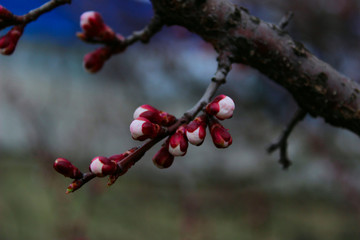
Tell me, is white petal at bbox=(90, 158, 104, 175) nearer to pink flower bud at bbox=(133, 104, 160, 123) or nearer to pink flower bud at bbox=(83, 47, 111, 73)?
pink flower bud at bbox=(133, 104, 160, 123)

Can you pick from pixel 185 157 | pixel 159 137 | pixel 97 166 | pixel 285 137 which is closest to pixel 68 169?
pixel 97 166

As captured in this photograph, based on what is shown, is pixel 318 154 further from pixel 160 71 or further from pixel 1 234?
pixel 1 234

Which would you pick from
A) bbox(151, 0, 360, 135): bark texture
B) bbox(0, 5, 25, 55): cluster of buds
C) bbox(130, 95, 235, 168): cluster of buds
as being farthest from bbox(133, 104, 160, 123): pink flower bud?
bbox(0, 5, 25, 55): cluster of buds

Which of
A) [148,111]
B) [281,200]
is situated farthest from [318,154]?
[148,111]

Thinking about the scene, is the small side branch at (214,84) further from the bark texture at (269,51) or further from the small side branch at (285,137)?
the small side branch at (285,137)

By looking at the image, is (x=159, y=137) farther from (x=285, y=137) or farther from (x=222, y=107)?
(x=285, y=137)

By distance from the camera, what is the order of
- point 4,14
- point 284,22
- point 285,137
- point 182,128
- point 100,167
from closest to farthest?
point 100,167, point 182,128, point 4,14, point 284,22, point 285,137
